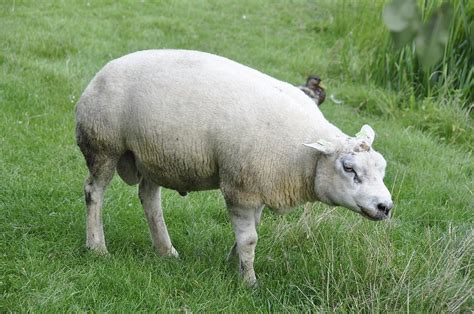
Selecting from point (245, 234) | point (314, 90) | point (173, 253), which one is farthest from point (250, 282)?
point (314, 90)

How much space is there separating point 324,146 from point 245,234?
28.0 inches

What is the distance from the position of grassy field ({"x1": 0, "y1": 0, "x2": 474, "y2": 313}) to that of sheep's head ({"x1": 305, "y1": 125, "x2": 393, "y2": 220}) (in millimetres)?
514

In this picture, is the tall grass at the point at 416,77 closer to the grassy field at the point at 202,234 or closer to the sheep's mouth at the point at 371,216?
the grassy field at the point at 202,234

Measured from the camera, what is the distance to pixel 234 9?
12.3 meters

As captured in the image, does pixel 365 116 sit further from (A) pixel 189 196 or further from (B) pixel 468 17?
(A) pixel 189 196

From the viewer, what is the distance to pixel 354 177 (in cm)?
339

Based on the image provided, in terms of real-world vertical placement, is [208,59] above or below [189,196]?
above

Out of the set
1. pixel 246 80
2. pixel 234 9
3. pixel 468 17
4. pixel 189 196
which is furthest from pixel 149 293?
pixel 234 9

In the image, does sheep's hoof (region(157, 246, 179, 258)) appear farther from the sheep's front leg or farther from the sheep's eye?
the sheep's eye

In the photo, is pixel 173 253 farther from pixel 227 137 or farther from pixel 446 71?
pixel 446 71

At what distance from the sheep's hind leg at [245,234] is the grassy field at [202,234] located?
5.1 inches

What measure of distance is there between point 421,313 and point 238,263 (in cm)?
118

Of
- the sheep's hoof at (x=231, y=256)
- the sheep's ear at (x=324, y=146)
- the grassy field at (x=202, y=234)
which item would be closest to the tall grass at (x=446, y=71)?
the grassy field at (x=202, y=234)

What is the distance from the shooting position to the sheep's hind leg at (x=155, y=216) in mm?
4234
